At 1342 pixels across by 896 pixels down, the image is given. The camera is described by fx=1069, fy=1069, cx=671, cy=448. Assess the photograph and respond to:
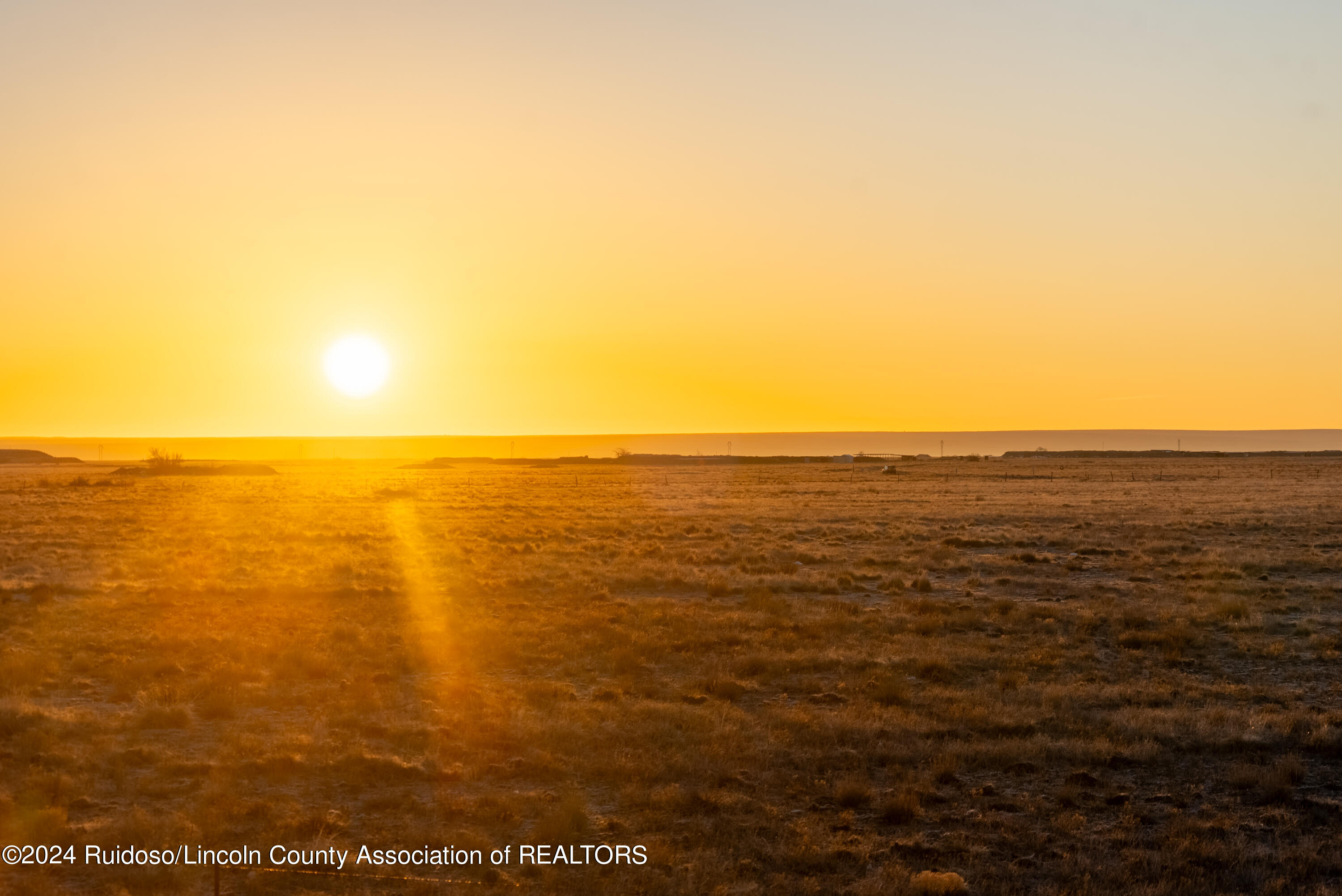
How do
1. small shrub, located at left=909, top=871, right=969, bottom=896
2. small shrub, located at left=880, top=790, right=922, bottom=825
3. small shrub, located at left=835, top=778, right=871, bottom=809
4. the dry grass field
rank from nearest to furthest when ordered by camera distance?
small shrub, located at left=909, top=871, right=969, bottom=896, the dry grass field, small shrub, located at left=880, top=790, right=922, bottom=825, small shrub, located at left=835, top=778, right=871, bottom=809

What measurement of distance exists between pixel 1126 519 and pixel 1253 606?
79.8 feet

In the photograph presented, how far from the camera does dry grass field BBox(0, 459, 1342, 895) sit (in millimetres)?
8797

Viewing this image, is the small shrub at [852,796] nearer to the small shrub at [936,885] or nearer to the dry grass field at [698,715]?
the dry grass field at [698,715]

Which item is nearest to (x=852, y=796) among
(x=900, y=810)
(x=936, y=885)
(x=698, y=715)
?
(x=900, y=810)

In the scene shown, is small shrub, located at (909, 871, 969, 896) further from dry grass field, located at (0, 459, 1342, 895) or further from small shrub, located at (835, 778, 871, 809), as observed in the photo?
small shrub, located at (835, 778, 871, 809)

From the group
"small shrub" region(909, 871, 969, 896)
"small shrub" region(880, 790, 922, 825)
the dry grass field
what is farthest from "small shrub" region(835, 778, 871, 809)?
"small shrub" region(909, 871, 969, 896)

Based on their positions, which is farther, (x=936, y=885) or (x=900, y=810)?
(x=900, y=810)

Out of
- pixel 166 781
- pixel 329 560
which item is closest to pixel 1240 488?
pixel 329 560

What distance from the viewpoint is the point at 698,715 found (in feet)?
42.1

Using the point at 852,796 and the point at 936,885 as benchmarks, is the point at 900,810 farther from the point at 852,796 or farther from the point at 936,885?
the point at 936,885

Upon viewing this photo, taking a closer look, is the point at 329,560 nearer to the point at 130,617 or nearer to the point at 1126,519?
the point at 130,617

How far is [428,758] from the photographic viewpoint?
11.1 m

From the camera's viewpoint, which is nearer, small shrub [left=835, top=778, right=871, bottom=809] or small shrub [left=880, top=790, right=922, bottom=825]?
small shrub [left=880, top=790, right=922, bottom=825]

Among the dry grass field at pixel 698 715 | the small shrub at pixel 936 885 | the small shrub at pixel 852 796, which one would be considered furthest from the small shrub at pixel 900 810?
the small shrub at pixel 936 885
